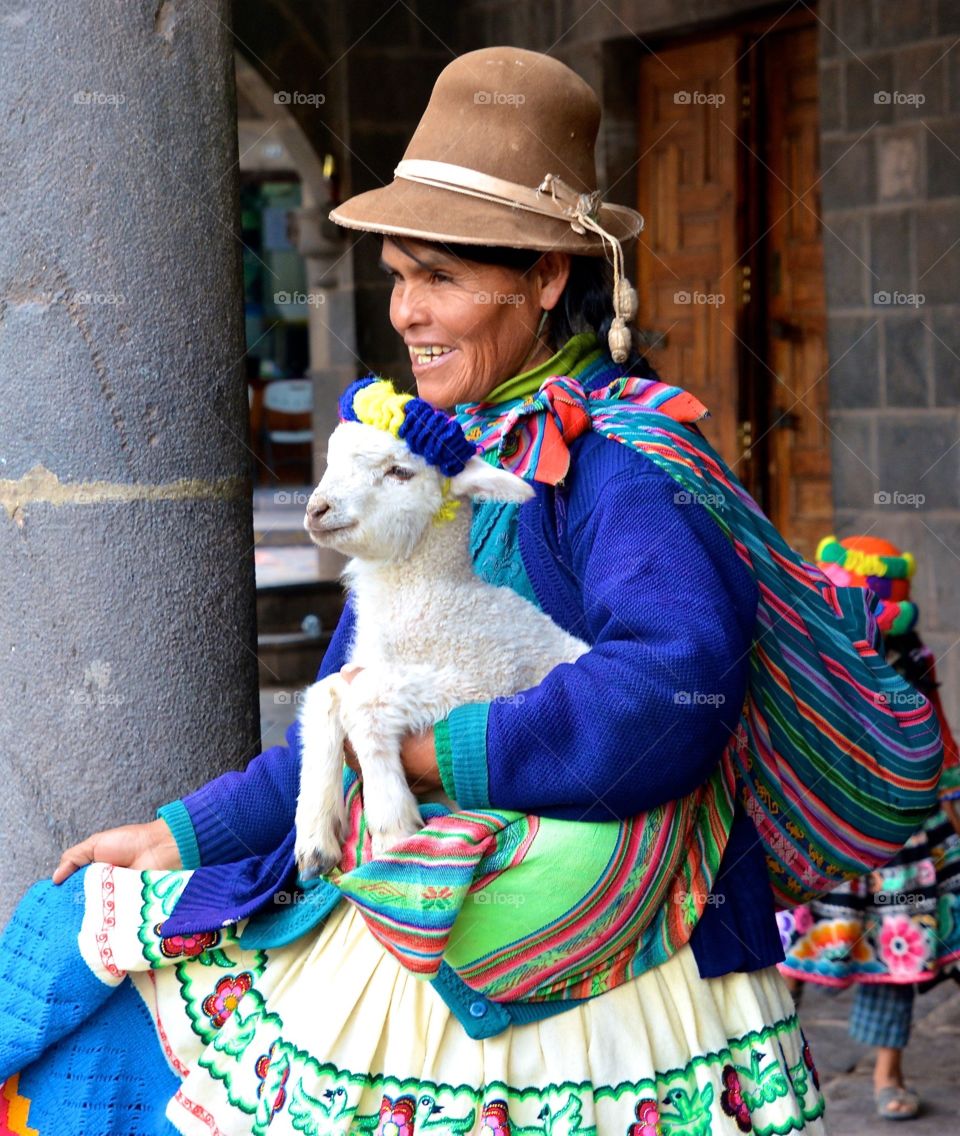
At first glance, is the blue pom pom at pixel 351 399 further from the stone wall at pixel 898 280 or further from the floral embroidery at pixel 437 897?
the stone wall at pixel 898 280

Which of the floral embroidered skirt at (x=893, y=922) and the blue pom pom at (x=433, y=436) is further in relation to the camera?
the floral embroidered skirt at (x=893, y=922)

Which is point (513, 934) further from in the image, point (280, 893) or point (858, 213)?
point (858, 213)

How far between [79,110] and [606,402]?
1.00m

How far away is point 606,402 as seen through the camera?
2062 mm

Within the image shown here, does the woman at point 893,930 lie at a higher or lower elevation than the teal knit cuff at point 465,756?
lower

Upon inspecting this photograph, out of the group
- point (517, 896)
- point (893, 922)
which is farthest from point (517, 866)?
point (893, 922)

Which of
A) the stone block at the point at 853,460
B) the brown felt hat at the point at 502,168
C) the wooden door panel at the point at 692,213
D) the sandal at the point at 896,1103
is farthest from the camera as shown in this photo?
the wooden door panel at the point at 692,213

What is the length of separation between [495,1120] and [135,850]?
0.68m

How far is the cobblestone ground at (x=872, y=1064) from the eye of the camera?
12.7ft

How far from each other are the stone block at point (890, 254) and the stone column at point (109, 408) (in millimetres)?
3882

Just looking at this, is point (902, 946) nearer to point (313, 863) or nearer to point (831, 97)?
point (313, 863)

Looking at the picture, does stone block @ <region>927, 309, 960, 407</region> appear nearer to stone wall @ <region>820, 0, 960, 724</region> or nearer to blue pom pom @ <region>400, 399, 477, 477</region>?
stone wall @ <region>820, 0, 960, 724</region>

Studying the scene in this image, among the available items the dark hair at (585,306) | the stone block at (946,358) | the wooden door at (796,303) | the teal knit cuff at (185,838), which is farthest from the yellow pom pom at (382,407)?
the wooden door at (796,303)

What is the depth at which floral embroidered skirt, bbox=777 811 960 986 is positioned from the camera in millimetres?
3945
